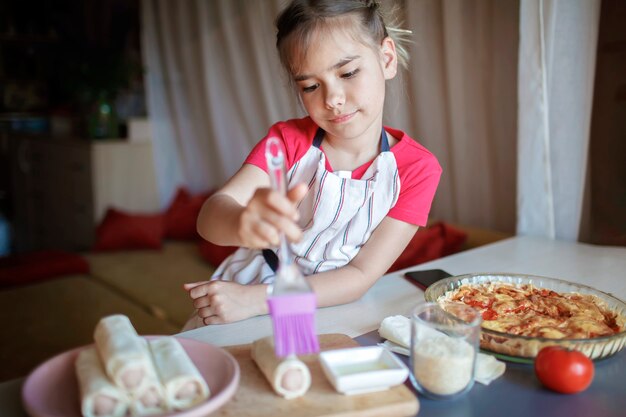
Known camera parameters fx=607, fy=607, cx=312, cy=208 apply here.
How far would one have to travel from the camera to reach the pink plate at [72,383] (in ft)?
2.12

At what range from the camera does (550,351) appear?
78 centimetres

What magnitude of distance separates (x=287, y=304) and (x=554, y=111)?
117 centimetres

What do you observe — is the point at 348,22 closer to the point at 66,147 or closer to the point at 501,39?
the point at 501,39

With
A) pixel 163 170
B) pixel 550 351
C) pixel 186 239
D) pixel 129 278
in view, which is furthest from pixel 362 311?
pixel 163 170

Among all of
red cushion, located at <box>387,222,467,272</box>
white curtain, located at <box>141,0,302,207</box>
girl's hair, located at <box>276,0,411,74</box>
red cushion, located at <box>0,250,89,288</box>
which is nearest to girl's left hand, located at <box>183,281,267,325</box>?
girl's hair, located at <box>276,0,411,74</box>

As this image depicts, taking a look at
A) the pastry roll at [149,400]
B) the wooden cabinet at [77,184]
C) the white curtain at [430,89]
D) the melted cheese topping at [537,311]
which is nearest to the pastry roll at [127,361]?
the pastry roll at [149,400]

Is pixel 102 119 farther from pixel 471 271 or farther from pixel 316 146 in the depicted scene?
pixel 471 271

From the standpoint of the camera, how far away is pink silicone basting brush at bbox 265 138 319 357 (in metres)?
0.66

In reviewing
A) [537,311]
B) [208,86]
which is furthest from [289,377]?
[208,86]

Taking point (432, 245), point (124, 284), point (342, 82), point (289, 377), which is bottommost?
point (124, 284)

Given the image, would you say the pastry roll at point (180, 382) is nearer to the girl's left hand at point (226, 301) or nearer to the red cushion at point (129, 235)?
the girl's left hand at point (226, 301)

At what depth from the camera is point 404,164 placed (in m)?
1.22

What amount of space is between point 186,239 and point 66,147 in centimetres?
110

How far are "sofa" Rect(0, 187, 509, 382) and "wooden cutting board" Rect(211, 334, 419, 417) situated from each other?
1.15m
